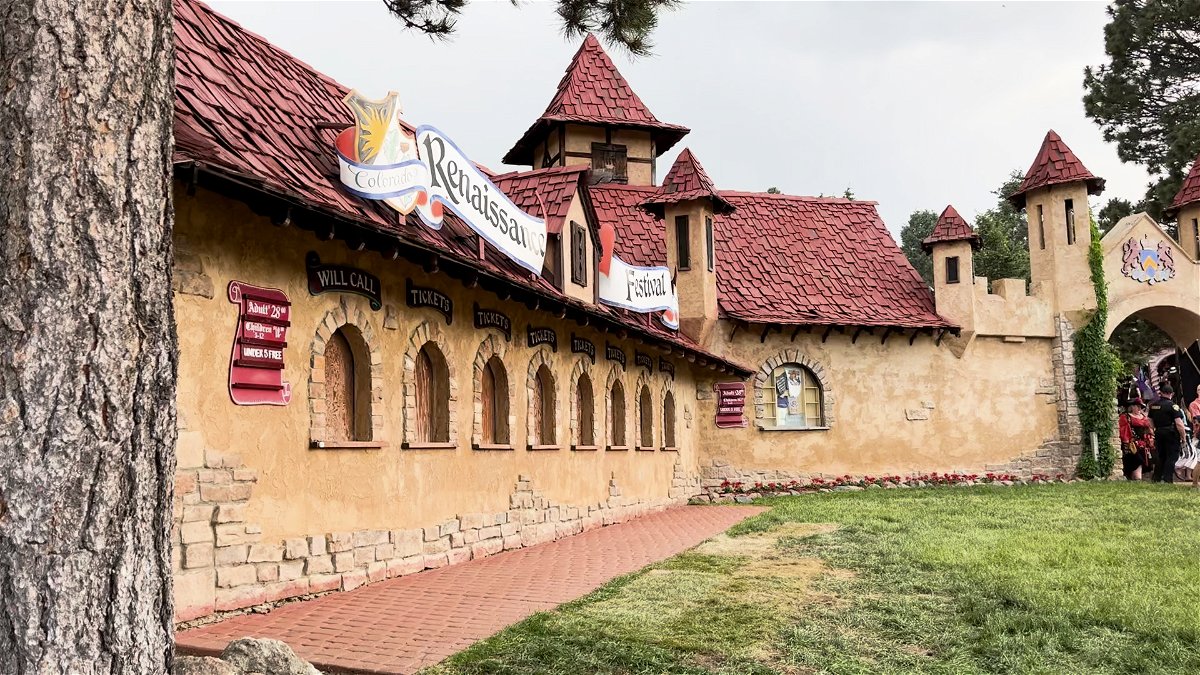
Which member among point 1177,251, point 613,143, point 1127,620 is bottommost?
point 1127,620

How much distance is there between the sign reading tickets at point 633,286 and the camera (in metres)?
17.2

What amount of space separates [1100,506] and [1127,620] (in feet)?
34.4

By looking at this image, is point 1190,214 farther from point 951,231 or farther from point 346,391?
point 346,391

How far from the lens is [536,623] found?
7.37 metres

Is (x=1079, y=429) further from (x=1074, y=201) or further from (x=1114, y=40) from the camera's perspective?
(x=1114, y=40)

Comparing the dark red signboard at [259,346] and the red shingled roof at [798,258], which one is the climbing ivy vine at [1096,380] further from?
the dark red signboard at [259,346]

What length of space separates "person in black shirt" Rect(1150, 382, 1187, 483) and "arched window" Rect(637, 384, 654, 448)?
40.9 ft

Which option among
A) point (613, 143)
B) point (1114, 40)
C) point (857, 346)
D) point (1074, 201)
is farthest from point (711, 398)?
point (1114, 40)

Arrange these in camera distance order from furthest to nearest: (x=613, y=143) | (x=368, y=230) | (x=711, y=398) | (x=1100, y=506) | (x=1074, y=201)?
1. (x=613, y=143)
2. (x=1074, y=201)
3. (x=711, y=398)
4. (x=1100, y=506)
5. (x=368, y=230)

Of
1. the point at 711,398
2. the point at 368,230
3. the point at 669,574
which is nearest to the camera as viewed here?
the point at 368,230

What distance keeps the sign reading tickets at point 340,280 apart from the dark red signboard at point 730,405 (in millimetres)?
14010

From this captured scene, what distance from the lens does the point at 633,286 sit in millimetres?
18297

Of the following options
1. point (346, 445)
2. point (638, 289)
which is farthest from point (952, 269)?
point (346, 445)

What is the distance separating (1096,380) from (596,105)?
13.8 m
